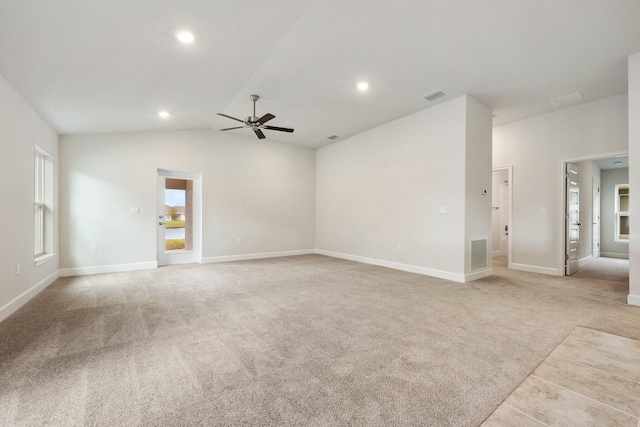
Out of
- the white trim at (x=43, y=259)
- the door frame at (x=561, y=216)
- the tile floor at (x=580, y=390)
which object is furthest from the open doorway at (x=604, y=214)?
the white trim at (x=43, y=259)

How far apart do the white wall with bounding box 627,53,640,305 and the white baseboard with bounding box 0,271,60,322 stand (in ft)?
23.2

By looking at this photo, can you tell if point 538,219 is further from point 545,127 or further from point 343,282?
point 343,282

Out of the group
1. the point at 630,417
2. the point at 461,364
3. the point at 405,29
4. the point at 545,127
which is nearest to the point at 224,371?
the point at 461,364

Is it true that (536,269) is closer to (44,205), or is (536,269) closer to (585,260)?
(585,260)

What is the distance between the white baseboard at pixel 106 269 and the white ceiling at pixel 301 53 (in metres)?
2.49

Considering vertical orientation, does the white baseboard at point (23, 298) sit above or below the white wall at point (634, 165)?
below

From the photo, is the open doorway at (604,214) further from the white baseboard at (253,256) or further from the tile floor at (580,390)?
the white baseboard at (253,256)

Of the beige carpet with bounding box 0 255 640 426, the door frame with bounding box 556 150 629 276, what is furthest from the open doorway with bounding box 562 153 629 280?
the beige carpet with bounding box 0 255 640 426

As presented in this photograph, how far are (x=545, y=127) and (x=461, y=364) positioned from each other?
5255mm

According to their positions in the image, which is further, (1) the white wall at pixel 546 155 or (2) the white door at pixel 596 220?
(2) the white door at pixel 596 220

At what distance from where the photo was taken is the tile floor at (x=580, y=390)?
155cm

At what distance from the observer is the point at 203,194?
646 cm

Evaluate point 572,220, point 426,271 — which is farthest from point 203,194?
point 572,220

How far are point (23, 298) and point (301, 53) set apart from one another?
452 centimetres
